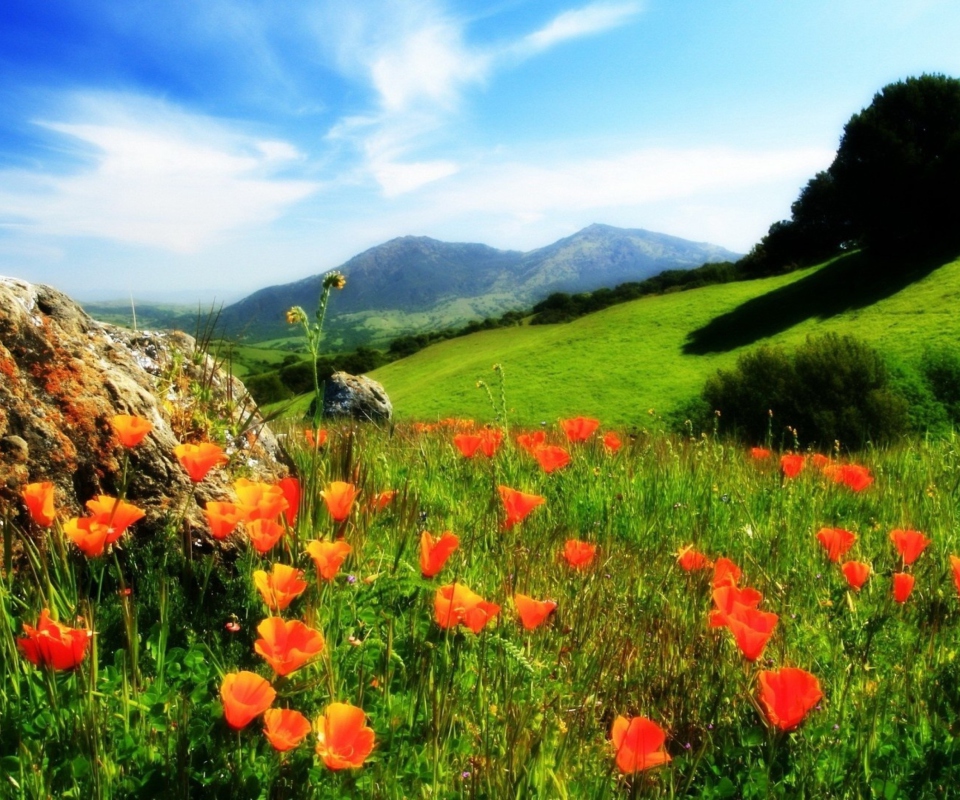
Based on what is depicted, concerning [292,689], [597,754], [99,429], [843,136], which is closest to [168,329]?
[99,429]

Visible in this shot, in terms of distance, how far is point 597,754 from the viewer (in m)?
2.10

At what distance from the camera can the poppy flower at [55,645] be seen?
161cm

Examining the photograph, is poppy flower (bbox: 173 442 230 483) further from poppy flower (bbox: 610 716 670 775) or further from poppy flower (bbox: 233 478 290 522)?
poppy flower (bbox: 610 716 670 775)

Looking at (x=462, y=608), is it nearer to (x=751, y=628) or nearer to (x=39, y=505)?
(x=751, y=628)

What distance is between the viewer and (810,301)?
25234 millimetres

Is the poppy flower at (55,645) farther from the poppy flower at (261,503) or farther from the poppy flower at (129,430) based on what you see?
the poppy flower at (129,430)

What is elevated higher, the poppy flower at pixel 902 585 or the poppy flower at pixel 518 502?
the poppy flower at pixel 518 502

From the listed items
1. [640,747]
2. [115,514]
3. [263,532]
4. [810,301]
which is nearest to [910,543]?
[640,747]

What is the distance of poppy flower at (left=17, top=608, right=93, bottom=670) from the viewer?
1.61 metres

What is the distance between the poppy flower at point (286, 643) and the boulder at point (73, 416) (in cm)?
104

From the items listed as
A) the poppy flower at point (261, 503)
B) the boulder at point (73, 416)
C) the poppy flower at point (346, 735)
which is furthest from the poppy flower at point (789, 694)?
the boulder at point (73, 416)

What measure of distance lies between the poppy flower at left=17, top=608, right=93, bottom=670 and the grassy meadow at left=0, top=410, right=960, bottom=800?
0.08 ft

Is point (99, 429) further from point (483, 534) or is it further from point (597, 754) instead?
point (597, 754)

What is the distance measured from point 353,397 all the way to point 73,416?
1325 centimetres
